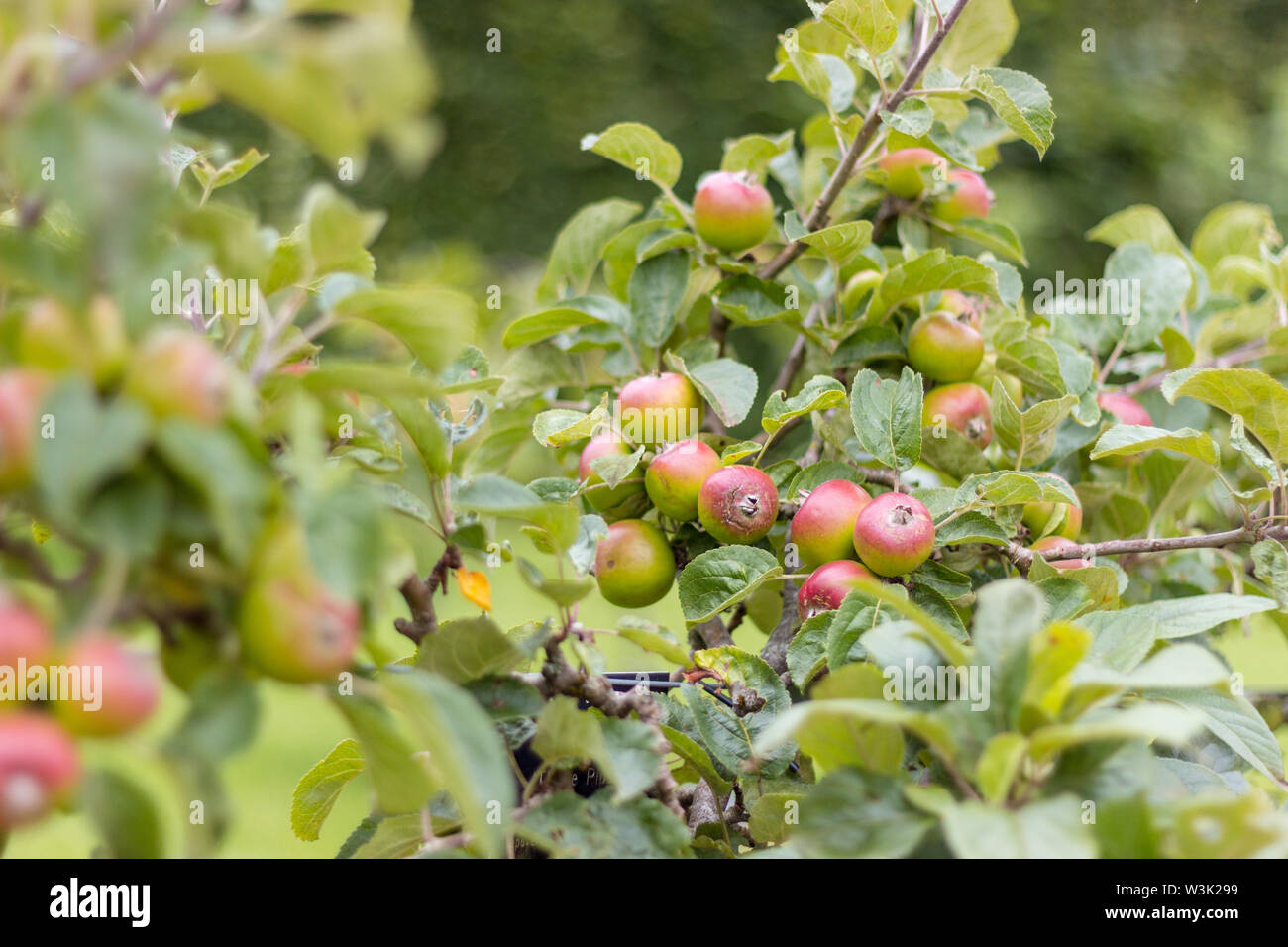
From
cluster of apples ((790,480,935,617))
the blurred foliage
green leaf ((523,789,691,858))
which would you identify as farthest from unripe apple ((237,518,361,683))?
the blurred foliage

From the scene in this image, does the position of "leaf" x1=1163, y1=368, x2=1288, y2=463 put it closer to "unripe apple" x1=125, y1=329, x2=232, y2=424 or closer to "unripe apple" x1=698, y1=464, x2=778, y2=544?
"unripe apple" x1=698, y1=464, x2=778, y2=544

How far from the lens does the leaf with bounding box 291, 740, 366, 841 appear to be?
0.57 meters

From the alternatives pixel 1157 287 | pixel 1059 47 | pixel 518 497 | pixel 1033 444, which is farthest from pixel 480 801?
pixel 1059 47

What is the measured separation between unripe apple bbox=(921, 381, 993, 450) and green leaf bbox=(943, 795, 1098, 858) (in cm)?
38

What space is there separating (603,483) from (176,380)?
1.26 feet

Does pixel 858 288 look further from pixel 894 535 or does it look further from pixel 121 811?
pixel 121 811

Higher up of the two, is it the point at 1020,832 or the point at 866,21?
the point at 866,21

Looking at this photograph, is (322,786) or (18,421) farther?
(322,786)

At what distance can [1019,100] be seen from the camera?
67cm

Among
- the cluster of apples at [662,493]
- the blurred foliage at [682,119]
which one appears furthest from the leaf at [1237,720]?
the blurred foliage at [682,119]

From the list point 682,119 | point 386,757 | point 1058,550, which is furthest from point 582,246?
point 682,119

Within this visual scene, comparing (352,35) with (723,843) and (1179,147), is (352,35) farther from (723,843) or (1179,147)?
(1179,147)

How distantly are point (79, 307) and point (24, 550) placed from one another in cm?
8
